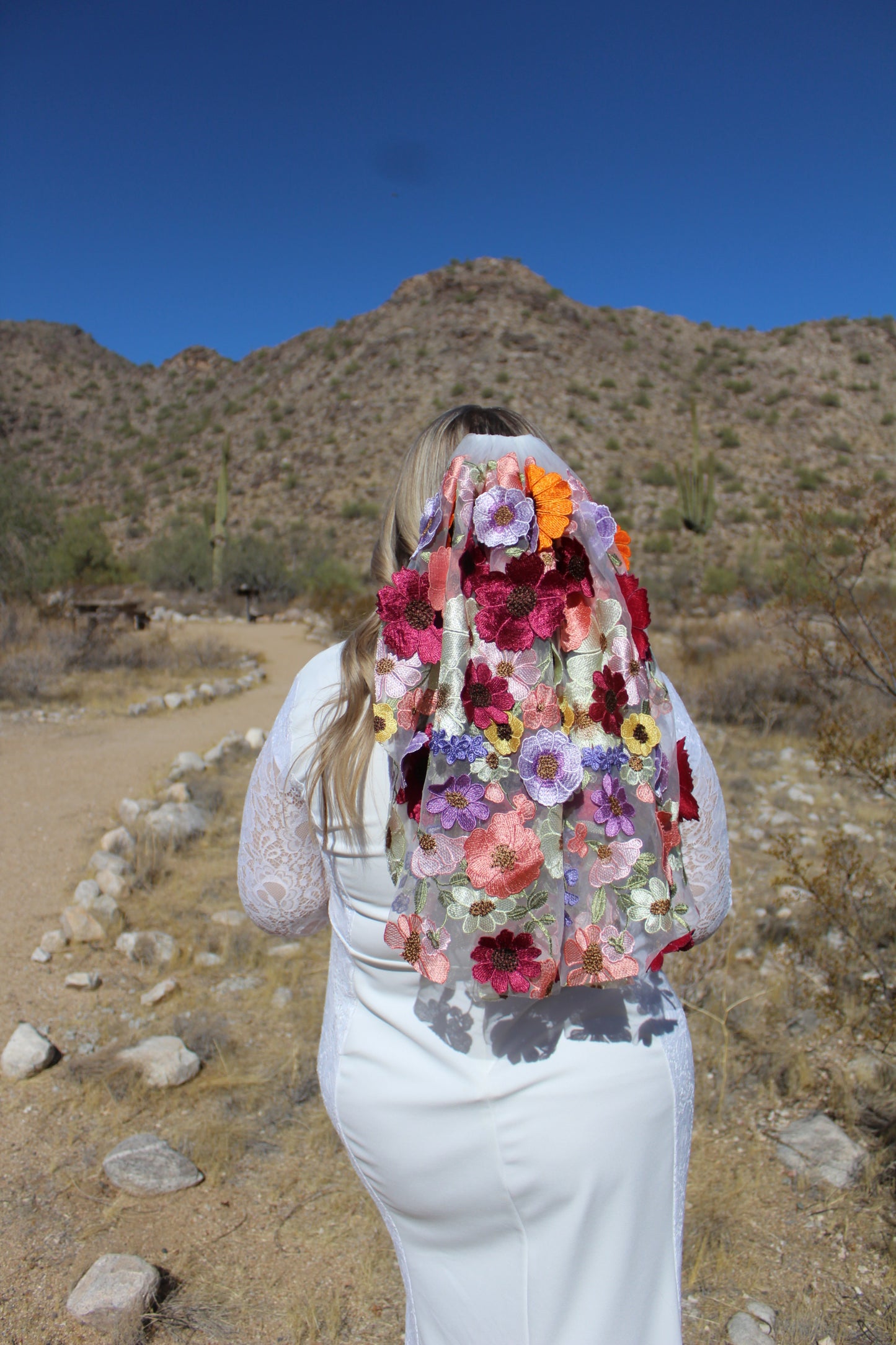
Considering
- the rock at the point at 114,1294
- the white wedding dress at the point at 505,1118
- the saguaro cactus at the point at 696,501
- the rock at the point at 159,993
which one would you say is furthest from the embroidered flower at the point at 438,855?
the saguaro cactus at the point at 696,501

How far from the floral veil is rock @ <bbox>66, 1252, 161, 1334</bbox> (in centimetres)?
161

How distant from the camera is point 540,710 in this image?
1.11 metres

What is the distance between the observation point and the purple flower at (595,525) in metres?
1.17

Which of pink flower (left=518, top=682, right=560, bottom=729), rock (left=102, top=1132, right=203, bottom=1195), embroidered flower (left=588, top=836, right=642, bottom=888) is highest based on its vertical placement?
pink flower (left=518, top=682, right=560, bottom=729)

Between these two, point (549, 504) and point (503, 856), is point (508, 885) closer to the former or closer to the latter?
point (503, 856)

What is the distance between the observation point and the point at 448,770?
110cm

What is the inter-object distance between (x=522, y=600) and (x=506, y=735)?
181mm

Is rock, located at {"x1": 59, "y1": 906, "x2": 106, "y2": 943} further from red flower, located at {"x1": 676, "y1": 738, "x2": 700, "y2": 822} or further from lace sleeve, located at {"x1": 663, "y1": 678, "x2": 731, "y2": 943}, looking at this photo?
red flower, located at {"x1": 676, "y1": 738, "x2": 700, "y2": 822}

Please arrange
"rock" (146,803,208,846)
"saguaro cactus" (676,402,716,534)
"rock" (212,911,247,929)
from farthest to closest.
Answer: "saguaro cactus" (676,402,716,534)
"rock" (146,803,208,846)
"rock" (212,911,247,929)

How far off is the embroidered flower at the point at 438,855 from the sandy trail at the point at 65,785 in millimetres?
2968

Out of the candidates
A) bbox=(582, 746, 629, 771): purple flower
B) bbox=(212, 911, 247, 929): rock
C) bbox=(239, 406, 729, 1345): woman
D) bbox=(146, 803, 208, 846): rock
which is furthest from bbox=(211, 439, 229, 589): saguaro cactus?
bbox=(582, 746, 629, 771): purple flower

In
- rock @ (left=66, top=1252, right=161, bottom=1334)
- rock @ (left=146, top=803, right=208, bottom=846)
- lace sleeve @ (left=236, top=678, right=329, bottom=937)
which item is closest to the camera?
lace sleeve @ (left=236, top=678, right=329, bottom=937)

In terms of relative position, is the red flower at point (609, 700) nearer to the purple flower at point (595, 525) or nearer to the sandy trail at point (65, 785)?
the purple flower at point (595, 525)

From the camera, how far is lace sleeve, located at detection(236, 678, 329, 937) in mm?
1315
